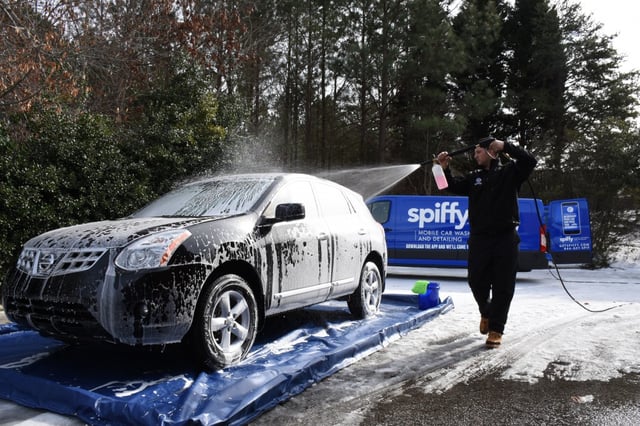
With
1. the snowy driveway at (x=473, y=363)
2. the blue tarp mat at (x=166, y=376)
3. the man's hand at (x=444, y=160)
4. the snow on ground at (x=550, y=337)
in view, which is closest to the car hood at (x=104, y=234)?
the blue tarp mat at (x=166, y=376)

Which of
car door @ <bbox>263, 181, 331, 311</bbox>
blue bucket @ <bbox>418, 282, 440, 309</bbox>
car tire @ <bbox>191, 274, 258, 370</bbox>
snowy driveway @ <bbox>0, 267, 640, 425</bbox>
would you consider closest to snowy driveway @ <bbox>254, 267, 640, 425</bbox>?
snowy driveway @ <bbox>0, 267, 640, 425</bbox>

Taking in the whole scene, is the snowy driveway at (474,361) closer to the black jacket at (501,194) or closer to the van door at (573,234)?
the black jacket at (501,194)

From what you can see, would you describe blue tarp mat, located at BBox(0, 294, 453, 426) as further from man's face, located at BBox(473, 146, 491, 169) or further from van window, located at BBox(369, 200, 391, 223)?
van window, located at BBox(369, 200, 391, 223)

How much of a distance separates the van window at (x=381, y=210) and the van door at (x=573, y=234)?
3697 mm

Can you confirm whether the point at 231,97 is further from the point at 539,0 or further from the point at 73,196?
the point at 539,0

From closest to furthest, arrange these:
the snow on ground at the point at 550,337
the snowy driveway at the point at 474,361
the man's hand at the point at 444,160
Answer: the snowy driveway at the point at 474,361 → the snow on ground at the point at 550,337 → the man's hand at the point at 444,160

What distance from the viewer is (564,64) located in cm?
2434

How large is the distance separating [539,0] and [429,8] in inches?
284

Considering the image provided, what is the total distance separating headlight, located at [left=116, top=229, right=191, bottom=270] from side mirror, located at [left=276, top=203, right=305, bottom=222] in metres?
0.95

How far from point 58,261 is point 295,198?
217 cm

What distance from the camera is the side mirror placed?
4312 millimetres

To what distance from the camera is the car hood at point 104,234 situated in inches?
140

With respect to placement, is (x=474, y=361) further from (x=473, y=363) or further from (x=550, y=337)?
(x=550, y=337)

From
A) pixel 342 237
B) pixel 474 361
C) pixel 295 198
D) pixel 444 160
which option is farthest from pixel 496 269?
pixel 295 198
